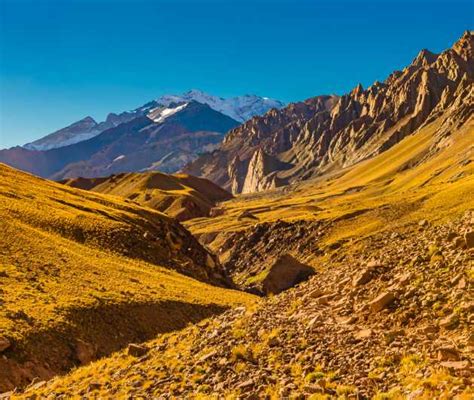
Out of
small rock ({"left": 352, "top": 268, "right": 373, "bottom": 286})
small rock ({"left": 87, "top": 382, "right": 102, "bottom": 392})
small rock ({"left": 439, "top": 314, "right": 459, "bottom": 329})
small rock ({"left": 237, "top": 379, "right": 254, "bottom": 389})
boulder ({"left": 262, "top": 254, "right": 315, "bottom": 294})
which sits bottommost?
boulder ({"left": 262, "top": 254, "right": 315, "bottom": 294})

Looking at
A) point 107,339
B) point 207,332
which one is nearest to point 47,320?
point 107,339

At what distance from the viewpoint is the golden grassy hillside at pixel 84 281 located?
33594mm

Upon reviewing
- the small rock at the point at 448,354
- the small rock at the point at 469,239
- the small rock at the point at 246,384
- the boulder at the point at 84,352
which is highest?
the small rock at the point at 469,239

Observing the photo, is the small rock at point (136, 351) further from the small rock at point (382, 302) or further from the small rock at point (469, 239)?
the small rock at point (469, 239)

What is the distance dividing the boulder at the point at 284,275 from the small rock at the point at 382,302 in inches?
1886

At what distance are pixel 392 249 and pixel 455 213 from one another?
56101mm

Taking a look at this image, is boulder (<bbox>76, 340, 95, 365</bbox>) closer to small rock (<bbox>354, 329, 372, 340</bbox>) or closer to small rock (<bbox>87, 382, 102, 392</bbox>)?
small rock (<bbox>87, 382, 102, 392</bbox>)

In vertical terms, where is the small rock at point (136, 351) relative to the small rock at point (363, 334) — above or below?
below

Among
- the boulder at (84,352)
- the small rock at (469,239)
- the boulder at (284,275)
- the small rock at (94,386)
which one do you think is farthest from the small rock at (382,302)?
the boulder at (284,275)

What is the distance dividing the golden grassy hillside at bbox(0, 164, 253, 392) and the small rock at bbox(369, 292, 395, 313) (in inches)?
800

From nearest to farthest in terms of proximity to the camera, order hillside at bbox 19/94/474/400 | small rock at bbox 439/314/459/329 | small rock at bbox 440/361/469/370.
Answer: small rock at bbox 440/361/469/370, hillside at bbox 19/94/474/400, small rock at bbox 439/314/459/329

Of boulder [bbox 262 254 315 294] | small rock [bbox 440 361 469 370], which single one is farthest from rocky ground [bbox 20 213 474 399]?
boulder [bbox 262 254 315 294]

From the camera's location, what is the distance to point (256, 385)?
18891 millimetres

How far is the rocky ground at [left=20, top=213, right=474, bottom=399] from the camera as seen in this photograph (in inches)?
661
